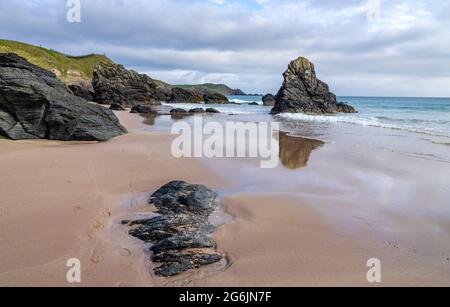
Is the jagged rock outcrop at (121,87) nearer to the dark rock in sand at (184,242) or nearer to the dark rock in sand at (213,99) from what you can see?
the dark rock in sand at (213,99)

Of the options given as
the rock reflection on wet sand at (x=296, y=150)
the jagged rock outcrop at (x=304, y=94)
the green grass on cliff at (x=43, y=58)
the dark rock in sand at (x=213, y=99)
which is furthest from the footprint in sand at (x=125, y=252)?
the dark rock in sand at (x=213, y=99)

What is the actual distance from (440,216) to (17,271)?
6302 millimetres

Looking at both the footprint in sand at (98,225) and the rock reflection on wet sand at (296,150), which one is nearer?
the footprint in sand at (98,225)

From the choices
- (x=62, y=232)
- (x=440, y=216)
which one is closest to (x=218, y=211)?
(x=62, y=232)

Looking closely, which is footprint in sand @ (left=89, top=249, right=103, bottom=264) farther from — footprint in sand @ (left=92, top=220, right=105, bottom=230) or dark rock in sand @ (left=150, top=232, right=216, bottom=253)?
footprint in sand @ (left=92, top=220, right=105, bottom=230)

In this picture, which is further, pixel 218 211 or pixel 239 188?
pixel 239 188

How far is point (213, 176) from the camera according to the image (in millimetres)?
8453

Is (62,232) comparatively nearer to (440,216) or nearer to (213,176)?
(213,176)

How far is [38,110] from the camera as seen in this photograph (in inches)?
476

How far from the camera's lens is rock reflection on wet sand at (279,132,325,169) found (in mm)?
10562

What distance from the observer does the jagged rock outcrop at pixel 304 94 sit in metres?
42.5

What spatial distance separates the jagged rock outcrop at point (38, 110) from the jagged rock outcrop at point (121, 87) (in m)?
34.0

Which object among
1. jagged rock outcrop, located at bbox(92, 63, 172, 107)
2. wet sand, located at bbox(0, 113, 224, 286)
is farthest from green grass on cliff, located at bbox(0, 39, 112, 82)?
wet sand, located at bbox(0, 113, 224, 286)

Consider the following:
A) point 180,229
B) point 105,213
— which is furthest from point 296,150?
point 180,229
